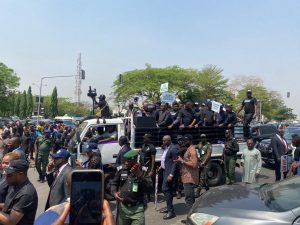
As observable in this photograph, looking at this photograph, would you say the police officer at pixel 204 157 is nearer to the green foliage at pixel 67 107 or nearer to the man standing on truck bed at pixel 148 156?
the man standing on truck bed at pixel 148 156

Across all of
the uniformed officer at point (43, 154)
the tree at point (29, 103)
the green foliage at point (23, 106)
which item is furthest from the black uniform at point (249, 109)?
the tree at point (29, 103)

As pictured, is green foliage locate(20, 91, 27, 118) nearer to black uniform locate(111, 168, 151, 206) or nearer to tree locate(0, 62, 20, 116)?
tree locate(0, 62, 20, 116)

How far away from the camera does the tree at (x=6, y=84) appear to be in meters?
51.2

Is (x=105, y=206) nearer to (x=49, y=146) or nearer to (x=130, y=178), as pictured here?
(x=130, y=178)

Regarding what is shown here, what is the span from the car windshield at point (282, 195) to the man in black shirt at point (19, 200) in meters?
2.49

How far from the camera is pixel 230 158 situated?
995 centimetres

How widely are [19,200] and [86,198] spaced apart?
1347 mm

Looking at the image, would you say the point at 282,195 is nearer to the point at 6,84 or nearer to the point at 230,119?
the point at 230,119

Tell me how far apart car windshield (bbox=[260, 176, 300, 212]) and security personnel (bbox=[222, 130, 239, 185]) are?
500cm

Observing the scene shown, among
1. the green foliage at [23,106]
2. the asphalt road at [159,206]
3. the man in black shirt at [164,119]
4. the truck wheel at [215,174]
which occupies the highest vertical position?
the green foliage at [23,106]

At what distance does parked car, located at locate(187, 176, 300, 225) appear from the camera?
373cm

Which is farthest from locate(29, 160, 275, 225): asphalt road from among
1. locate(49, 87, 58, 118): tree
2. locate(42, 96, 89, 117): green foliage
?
locate(42, 96, 89, 117): green foliage

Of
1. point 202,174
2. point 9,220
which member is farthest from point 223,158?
point 9,220

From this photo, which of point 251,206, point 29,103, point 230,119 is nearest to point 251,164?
point 230,119
